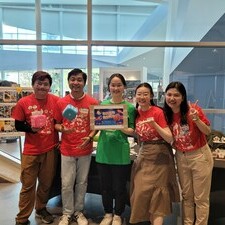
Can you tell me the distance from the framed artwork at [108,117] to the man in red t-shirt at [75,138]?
0.12 m

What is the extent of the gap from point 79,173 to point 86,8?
8.82 ft

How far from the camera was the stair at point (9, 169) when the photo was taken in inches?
152

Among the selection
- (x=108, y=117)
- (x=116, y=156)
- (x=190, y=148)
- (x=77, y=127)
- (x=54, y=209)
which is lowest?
(x=54, y=209)

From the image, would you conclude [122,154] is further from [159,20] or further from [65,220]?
[159,20]

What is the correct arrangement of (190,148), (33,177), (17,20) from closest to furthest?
(190,148) → (33,177) → (17,20)

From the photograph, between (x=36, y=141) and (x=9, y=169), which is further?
(x=9, y=169)

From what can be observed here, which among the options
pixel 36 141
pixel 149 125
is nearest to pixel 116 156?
pixel 149 125

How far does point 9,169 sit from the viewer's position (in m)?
4.13

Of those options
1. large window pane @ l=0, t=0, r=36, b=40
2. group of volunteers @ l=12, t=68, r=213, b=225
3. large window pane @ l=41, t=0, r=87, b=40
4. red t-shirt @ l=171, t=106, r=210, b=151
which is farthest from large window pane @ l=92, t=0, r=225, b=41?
red t-shirt @ l=171, t=106, r=210, b=151

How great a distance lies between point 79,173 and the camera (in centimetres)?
245

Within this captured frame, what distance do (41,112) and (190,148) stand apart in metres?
1.27

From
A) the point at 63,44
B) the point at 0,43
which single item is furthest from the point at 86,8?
the point at 0,43

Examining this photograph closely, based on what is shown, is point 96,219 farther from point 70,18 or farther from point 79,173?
point 70,18

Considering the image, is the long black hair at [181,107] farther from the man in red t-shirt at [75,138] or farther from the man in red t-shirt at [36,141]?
the man in red t-shirt at [36,141]
